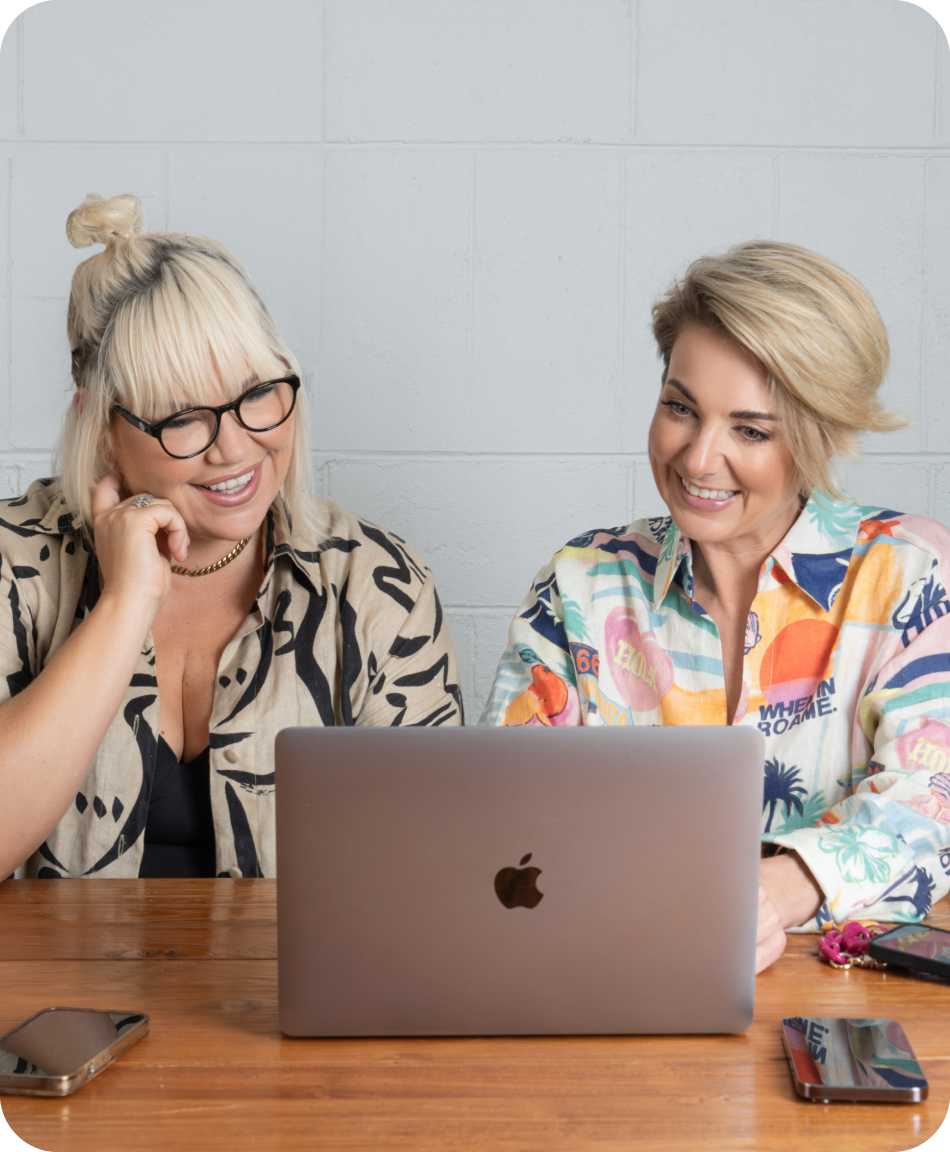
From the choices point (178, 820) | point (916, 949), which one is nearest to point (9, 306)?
point (178, 820)

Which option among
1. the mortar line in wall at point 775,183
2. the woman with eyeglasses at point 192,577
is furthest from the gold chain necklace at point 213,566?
the mortar line in wall at point 775,183

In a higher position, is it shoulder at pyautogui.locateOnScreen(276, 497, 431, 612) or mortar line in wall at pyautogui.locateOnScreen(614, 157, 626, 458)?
mortar line in wall at pyautogui.locateOnScreen(614, 157, 626, 458)

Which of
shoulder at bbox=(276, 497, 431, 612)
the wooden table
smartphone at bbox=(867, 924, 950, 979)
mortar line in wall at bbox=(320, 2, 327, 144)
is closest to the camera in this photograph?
the wooden table

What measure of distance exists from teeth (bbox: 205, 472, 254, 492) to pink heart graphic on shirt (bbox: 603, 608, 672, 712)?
1.79ft

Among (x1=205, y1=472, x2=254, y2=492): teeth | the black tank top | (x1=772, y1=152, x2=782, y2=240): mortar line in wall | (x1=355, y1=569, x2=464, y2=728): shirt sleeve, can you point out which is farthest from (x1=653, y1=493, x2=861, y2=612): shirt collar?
(x1=772, y1=152, x2=782, y2=240): mortar line in wall

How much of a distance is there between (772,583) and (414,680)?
53 cm

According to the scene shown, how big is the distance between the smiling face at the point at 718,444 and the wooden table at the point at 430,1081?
2.05ft

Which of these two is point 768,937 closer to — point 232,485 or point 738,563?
point 738,563

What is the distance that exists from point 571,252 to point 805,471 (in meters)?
0.89

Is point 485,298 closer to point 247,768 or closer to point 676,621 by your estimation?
point 676,621

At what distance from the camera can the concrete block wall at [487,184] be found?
2115 mm

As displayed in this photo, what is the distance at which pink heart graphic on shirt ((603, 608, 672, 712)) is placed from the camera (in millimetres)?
1543

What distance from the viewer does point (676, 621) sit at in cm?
155

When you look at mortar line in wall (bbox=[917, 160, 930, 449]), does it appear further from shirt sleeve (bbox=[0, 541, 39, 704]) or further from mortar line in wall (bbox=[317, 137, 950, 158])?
shirt sleeve (bbox=[0, 541, 39, 704])
